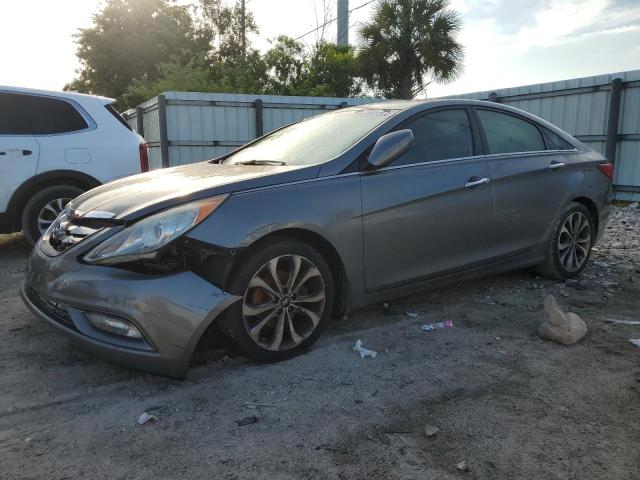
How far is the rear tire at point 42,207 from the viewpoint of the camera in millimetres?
5562

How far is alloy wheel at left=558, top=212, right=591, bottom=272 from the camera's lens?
455cm

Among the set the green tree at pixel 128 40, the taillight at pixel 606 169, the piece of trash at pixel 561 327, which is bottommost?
the piece of trash at pixel 561 327

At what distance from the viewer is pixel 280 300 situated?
2.91 metres

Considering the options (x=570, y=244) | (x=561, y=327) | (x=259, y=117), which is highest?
(x=259, y=117)

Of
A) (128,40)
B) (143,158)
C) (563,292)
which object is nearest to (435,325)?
(563,292)

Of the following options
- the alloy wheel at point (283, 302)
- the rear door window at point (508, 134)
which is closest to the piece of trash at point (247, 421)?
the alloy wheel at point (283, 302)

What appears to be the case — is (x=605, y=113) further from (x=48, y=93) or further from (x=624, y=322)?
(x=48, y=93)

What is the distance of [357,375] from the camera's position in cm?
289

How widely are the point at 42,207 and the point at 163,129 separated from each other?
545cm

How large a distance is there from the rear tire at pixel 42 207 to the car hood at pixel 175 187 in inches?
99.9

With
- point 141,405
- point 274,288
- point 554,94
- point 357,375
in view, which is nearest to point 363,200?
point 274,288

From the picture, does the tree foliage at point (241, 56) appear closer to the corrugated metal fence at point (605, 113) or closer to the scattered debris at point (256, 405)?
the corrugated metal fence at point (605, 113)

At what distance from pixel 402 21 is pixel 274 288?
58.6 ft

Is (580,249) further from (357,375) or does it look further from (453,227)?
(357,375)
